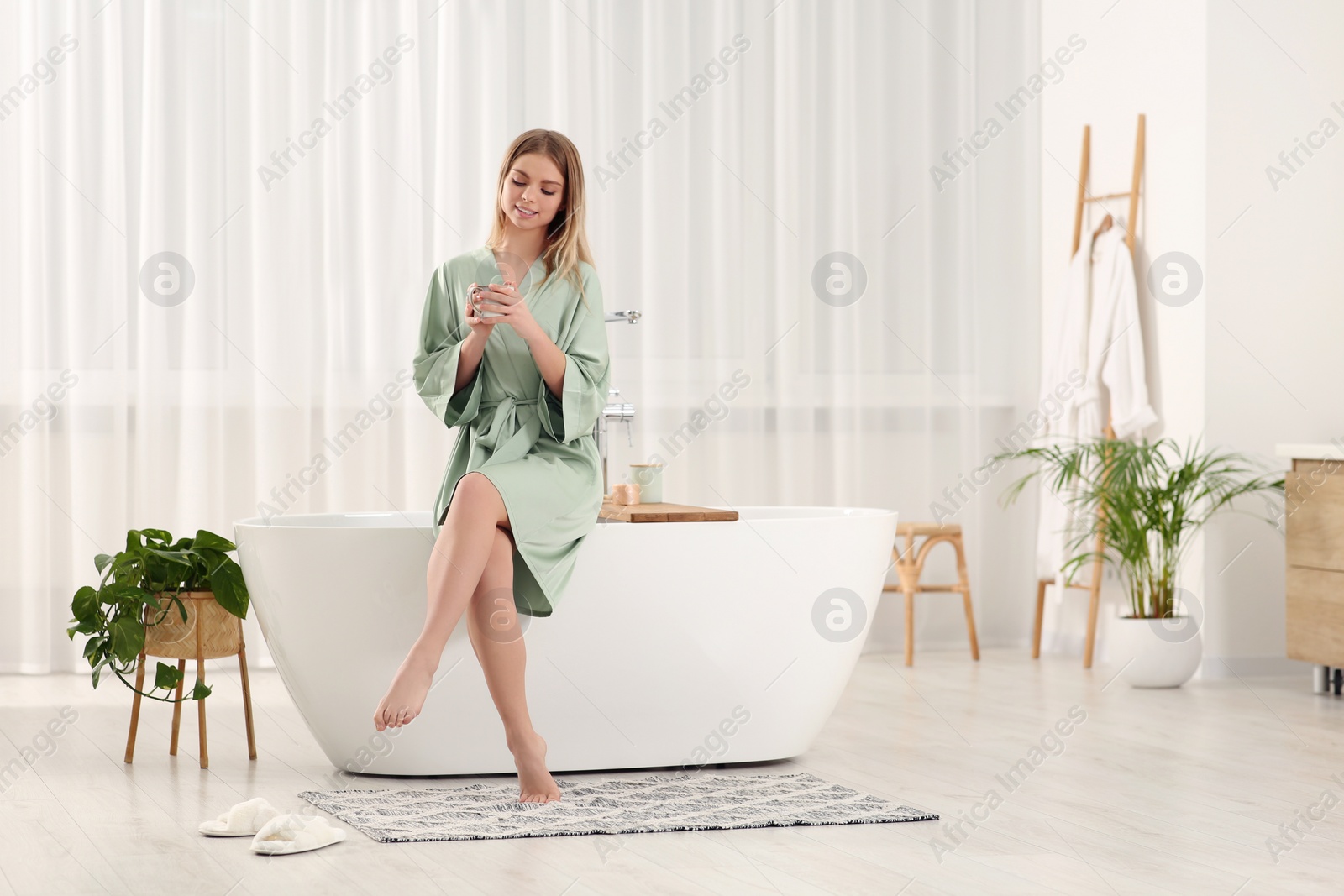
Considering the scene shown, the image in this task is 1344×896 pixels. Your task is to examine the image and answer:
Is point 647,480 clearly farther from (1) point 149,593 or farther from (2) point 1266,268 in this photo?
(2) point 1266,268

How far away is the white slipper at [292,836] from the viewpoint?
2.24 meters

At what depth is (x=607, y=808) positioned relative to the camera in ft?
8.37

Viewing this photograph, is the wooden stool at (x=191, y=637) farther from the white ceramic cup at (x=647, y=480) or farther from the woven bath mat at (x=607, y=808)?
the white ceramic cup at (x=647, y=480)

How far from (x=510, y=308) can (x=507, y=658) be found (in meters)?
0.62

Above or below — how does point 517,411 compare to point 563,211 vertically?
below

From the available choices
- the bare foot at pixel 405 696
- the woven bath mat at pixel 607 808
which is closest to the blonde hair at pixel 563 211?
the bare foot at pixel 405 696

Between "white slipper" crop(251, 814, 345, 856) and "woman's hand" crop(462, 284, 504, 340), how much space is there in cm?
89

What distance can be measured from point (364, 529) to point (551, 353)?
19.2 inches

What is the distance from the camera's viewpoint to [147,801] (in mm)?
2639

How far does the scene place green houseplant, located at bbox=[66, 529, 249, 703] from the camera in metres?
2.96

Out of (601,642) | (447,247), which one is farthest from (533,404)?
(447,247)

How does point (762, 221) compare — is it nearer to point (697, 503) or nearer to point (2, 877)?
point (697, 503)

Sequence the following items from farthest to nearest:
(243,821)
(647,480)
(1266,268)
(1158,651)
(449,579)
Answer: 1. (1266,268)
2. (1158,651)
3. (647,480)
4. (449,579)
5. (243,821)

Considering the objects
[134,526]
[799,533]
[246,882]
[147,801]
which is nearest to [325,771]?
[147,801]
